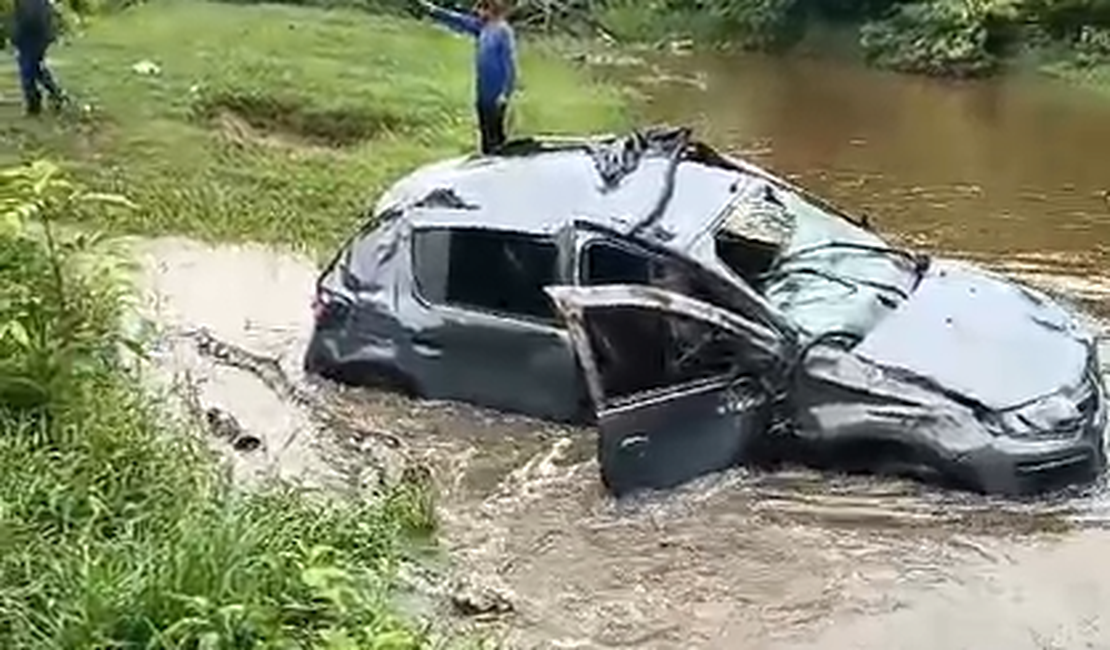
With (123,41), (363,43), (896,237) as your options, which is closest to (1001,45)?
(363,43)

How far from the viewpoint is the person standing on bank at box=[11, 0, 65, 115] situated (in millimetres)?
17891

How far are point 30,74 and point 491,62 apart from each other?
5.32 metres

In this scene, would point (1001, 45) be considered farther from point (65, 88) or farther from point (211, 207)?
point (211, 207)

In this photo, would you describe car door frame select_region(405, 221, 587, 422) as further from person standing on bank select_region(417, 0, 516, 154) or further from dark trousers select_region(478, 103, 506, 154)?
dark trousers select_region(478, 103, 506, 154)

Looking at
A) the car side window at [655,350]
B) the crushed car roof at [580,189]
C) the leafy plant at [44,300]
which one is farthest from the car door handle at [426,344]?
the leafy plant at [44,300]

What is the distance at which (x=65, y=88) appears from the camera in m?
19.5

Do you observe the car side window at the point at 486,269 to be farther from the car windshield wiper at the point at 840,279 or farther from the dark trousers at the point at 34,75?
the dark trousers at the point at 34,75

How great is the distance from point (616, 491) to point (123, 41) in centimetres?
1684

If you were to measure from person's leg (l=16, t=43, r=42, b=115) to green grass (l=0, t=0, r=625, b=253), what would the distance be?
0.18 m

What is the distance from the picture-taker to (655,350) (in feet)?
30.1

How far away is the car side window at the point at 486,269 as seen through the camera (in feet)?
32.6

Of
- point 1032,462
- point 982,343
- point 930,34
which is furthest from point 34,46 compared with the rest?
point 930,34

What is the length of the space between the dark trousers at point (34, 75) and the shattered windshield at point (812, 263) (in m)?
9.69

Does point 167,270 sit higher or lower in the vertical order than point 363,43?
higher
